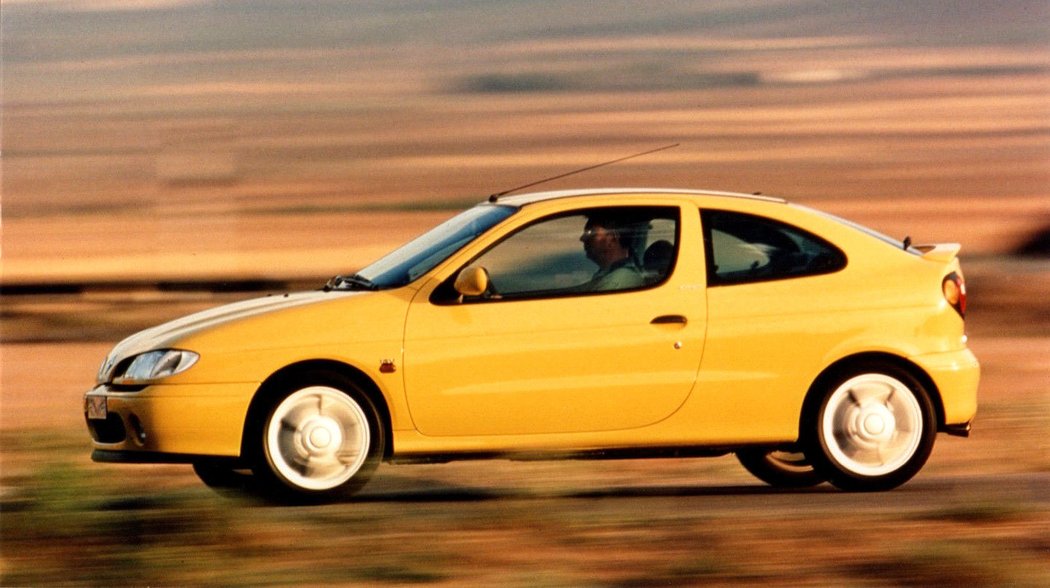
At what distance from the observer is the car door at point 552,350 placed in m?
7.94

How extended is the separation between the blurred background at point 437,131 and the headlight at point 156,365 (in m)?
6.47

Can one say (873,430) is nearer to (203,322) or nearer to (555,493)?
(555,493)

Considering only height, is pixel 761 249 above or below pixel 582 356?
above

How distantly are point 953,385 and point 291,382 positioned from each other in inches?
114

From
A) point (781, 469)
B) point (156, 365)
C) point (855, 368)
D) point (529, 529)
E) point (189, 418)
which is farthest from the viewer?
point (781, 469)

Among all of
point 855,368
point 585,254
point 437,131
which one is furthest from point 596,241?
point 437,131

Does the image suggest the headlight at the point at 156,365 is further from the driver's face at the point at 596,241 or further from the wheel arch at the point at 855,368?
the wheel arch at the point at 855,368

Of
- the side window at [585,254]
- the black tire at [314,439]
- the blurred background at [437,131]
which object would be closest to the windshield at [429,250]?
the side window at [585,254]

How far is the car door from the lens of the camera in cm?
794

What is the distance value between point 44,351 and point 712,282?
1192 centimetres

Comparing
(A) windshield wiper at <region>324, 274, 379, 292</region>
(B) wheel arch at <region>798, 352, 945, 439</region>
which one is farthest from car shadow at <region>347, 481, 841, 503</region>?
(A) windshield wiper at <region>324, 274, 379, 292</region>

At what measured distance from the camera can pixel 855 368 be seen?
8219mm

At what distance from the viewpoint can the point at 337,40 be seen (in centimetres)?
4834

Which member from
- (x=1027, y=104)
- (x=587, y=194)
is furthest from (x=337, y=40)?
(x=587, y=194)
